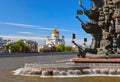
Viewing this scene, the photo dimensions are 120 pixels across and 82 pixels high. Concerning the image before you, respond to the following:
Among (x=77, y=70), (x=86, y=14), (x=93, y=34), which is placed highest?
(x=86, y=14)

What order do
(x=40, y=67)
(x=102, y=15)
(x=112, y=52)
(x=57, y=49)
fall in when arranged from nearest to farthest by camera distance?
(x=40, y=67), (x=112, y=52), (x=102, y=15), (x=57, y=49)

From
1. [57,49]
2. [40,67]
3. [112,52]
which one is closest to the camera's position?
[40,67]

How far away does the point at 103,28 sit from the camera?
44.8m

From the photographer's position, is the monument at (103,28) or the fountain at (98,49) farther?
the monument at (103,28)

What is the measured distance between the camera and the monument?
141ft

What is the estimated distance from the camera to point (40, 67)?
35.4m

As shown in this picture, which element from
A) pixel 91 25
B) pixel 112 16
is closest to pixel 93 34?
pixel 91 25

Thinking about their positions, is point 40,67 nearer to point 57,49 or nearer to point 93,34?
point 93,34

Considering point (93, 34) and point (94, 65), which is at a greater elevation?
point (93, 34)

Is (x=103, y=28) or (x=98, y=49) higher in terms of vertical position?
(x=103, y=28)

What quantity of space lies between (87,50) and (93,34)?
12.5 feet

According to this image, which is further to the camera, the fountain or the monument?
the monument

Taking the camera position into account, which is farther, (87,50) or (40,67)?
(87,50)

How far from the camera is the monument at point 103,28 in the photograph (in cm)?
4298
